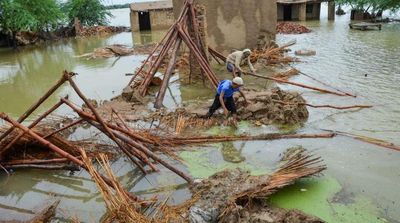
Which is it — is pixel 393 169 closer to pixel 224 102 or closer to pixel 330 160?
pixel 330 160

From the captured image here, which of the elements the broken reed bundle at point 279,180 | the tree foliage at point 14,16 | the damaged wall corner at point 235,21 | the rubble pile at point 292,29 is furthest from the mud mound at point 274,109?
the tree foliage at point 14,16

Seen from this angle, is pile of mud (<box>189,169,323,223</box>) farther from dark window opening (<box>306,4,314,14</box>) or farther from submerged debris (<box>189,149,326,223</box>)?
dark window opening (<box>306,4,314,14</box>)


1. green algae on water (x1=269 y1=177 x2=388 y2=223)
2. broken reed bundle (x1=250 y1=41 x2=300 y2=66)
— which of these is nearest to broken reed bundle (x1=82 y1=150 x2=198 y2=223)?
green algae on water (x1=269 y1=177 x2=388 y2=223)

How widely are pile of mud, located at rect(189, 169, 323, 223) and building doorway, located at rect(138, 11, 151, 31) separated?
1157 inches

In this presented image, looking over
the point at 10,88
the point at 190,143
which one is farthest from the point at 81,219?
the point at 10,88

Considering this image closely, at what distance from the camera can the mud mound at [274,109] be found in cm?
804

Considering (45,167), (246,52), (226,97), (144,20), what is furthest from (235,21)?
(144,20)

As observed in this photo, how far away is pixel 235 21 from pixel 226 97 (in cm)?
694

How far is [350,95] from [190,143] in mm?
4823

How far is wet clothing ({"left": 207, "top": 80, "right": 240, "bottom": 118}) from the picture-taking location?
7855mm

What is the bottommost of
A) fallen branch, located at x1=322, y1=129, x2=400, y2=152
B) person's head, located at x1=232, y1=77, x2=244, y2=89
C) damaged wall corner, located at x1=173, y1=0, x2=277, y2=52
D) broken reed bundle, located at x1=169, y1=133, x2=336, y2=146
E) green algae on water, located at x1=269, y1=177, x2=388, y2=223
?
green algae on water, located at x1=269, y1=177, x2=388, y2=223

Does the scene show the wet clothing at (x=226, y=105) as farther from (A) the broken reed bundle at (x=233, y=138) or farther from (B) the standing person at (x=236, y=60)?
(B) the standing person at (x=236, y=60)

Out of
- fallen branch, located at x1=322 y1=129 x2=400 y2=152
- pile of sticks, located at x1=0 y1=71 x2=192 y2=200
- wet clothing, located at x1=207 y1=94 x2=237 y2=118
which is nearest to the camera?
pile of sticks, located at x1=0 y1=71 x2=192 y2=200

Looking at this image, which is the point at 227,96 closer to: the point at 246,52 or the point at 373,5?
the point at 246,52
